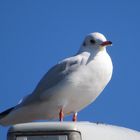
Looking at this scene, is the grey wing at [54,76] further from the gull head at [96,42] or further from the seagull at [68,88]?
the gull head at [96,42]

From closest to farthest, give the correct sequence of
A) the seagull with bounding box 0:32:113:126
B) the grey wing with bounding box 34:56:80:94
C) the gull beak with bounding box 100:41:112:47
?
the seagull with bounding box 0:32:113:126
the grey wing with bounding box 34:56:80:94
the gull beak with bounding box 100:41:112:47

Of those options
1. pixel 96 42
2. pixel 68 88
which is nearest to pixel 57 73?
pixel 68 88

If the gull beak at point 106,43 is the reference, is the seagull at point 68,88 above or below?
below

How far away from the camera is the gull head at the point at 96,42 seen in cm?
598

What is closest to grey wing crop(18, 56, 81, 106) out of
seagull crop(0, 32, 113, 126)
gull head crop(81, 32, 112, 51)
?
seagull crop(0, 32, 113, 126)

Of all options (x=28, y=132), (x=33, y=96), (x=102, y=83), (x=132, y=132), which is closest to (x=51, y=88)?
(x=33, y=96)

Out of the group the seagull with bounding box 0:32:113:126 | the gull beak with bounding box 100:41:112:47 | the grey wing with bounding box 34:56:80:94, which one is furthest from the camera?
the gull beak with bounding box 100:41:112:47

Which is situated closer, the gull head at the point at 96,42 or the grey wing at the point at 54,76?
the grey wing at the point at 54,76

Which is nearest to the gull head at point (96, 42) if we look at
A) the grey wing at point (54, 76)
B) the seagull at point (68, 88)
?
the seagull at point (68, 88)

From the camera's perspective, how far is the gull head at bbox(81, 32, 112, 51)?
19.6 feet

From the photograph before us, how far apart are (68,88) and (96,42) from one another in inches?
32.1

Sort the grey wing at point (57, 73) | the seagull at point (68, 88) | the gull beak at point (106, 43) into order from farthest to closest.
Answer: the gull beak at point (106, 43) < the grey wing at point (57, 73) < the seagull at point (68, 88)

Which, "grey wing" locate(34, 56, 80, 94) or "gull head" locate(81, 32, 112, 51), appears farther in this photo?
"gull head" locate(81, 32, 112, 51)

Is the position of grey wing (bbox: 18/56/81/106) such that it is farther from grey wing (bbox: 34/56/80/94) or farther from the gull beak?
the gull beak
